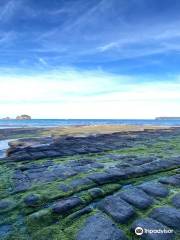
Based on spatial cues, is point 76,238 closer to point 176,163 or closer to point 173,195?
point 173,195

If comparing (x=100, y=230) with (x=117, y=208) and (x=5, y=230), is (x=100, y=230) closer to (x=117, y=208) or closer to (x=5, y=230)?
(x=117, y=208)

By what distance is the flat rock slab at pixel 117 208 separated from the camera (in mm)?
4508

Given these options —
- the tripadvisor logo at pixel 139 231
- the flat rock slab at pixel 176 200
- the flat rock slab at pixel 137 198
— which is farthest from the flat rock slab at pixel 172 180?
the tripadvisor logo at pixel 139 231

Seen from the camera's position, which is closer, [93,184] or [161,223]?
[161,223]

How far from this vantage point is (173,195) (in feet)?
18.8

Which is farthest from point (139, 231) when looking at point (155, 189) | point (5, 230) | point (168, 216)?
point (5, 230)

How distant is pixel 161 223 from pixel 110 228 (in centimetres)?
95

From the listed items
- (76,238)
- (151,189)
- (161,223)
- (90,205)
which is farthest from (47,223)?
(151,189)

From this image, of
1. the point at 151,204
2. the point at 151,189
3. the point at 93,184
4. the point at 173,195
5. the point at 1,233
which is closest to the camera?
the point at 1,233

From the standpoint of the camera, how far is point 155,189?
613cm

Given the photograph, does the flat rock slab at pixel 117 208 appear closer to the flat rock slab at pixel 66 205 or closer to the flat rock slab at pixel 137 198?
the flat rock slab at pixel 137 198

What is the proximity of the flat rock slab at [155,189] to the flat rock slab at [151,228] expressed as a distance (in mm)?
1477

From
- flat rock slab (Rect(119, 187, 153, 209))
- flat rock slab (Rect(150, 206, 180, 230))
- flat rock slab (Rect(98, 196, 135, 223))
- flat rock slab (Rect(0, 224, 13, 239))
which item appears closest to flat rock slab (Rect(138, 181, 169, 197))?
flat rock slab (Rect(119, 187, 153, 209))

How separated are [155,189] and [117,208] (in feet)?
5.51
